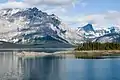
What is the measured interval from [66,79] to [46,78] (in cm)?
508

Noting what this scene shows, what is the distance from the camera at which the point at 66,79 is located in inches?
3059

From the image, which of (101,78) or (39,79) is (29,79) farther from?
(101,78)

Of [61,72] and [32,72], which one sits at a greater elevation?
[32,72]

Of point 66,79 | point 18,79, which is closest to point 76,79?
point 66,79

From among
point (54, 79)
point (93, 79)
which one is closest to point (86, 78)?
point (93, 79)

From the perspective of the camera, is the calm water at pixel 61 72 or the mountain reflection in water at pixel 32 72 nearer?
the mountain reflection in water at pixel 32 72

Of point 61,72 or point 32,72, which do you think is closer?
point 32,72

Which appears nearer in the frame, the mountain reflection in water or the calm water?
the mountain reflection in water

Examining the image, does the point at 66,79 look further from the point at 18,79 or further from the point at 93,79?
the point at 18,79

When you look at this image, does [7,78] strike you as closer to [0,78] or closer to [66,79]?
[0,78]

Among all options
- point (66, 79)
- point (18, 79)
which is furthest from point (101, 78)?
point (18, 79)

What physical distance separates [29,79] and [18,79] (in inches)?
101

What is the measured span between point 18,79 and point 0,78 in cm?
495

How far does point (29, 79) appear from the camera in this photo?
75938mm
